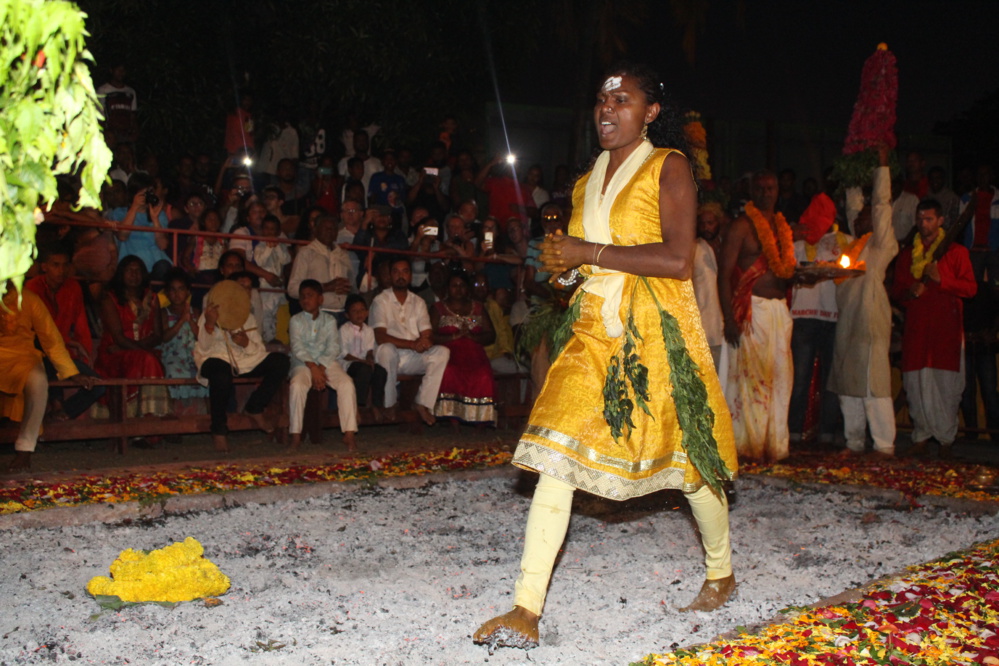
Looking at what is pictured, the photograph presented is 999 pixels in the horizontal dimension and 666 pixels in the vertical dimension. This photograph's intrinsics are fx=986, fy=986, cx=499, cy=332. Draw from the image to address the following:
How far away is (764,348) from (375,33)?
25.8ft

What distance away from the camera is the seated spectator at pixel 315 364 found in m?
8.91

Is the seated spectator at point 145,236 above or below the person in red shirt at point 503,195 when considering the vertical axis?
below

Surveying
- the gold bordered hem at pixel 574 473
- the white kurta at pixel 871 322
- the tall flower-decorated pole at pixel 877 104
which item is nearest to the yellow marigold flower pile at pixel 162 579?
the gold bordered hem at pixel 574 473

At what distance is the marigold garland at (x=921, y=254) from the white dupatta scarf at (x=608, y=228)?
5.89m

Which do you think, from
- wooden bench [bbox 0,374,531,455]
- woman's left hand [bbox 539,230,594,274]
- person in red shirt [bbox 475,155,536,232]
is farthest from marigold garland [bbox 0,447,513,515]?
person in red shirt [bbox 475,155,536,232]

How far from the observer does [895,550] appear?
5418 mm

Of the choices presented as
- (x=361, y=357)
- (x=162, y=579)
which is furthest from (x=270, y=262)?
(x=162, y=579)

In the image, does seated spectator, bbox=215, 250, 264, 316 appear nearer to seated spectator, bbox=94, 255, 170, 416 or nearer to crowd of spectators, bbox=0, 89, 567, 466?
crowd of spectators, bbox=0, 89, 567, 466

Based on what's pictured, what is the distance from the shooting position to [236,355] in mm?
8992

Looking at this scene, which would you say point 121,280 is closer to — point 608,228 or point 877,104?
point 608,228

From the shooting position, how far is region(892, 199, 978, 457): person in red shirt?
902 centimetres

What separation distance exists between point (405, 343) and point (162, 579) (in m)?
5.89

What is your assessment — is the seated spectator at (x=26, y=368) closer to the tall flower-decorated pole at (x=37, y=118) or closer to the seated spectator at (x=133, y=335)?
the seated spectator at (x=133, y=335)

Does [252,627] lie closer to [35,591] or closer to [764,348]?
[35,591]
